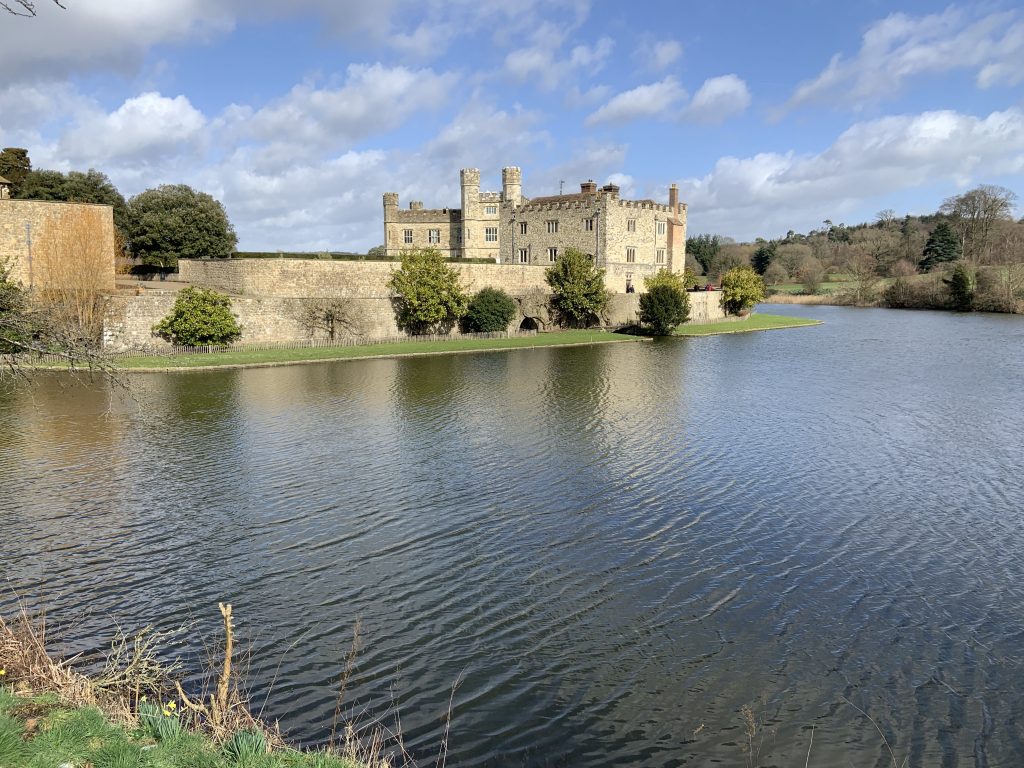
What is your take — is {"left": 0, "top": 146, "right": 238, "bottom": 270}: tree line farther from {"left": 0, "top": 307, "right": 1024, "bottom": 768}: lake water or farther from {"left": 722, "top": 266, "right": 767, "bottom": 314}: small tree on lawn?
{"left": 722, "top": 266, "right": 767, "bottom": 314}: small tree on lawn

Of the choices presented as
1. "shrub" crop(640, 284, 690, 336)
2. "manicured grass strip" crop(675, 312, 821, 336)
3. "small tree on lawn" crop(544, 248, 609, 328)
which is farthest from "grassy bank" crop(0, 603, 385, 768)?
"manicured grass strip" crop(675, 312, 821, 336)

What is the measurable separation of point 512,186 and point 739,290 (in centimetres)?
1930

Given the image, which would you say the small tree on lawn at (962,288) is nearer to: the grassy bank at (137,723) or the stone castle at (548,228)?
the stone castle at (548,228)

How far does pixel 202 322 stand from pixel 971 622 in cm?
3208

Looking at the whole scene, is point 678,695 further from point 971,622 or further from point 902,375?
point 902,375

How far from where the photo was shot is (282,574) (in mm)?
9797

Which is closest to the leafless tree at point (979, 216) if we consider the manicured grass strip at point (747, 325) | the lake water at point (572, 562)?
the manicured grass strip at point (747, 325)

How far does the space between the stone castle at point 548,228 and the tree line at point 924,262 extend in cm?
3167

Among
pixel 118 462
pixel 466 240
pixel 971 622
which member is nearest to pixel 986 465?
pixel 971 622

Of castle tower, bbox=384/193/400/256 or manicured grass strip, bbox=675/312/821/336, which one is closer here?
manicured grass strip, bbox=675/312/821/336

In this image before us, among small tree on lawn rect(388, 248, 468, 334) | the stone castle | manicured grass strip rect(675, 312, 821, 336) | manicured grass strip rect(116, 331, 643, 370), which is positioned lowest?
manicured grass strip rect(116, 331, 643, 370)

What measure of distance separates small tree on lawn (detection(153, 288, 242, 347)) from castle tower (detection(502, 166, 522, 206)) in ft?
84.6

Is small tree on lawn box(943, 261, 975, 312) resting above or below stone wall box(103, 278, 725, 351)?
above

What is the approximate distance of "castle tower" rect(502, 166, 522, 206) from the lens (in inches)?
2104
